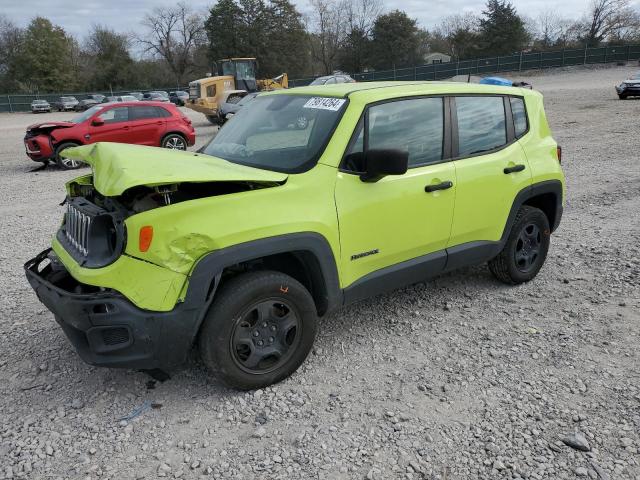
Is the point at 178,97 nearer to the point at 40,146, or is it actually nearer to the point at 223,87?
the point at 223,87

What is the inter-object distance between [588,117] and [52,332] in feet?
61.6

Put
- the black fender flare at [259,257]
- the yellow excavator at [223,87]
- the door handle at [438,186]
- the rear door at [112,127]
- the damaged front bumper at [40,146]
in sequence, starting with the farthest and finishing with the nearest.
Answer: the yellow excavator at [223,87] → the rear door at [112,127] → the damaged front bumper at [40,146] → the door handle at [438,186] → the black fender flare at [259,257]

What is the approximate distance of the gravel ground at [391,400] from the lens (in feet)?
8.45

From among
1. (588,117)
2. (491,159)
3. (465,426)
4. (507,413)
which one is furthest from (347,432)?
(588,117)

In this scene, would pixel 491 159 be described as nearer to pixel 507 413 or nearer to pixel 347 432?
pixel 507 413

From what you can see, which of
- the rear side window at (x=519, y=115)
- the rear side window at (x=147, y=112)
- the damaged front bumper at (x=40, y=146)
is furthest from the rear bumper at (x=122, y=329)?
the rear side window at (x=147, y=112)

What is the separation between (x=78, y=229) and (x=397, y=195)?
78.9 inches

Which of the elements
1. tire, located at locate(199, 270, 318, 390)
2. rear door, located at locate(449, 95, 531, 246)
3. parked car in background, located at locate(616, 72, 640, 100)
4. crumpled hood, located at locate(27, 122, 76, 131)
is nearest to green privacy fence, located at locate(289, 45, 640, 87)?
parked car in background, located at locate(616, 72, 640, 100)

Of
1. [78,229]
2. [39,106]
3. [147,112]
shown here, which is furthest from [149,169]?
[39,106]

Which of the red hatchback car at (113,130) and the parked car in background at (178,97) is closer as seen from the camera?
the red hatchback car at (113,130)

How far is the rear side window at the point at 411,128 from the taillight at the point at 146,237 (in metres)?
1.51

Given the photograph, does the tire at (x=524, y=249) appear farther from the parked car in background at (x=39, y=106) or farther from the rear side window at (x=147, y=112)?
the parked car in background at (x=39, y=106)

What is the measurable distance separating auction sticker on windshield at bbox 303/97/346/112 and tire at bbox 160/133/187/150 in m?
10.7

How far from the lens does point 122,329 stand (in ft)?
8.75
